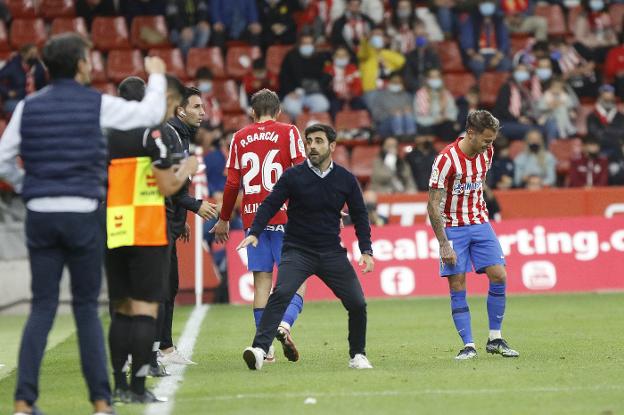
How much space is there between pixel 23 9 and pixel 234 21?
160 inches

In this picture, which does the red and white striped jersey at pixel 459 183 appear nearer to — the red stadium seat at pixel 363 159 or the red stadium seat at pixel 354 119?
the red stadium seat at pixel 363 159

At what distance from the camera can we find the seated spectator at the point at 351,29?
2441 centimetres

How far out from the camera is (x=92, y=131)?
286 inches

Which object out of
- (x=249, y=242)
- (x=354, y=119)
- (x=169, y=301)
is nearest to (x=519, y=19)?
(x=354, y=119)

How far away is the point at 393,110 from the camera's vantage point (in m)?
23.3

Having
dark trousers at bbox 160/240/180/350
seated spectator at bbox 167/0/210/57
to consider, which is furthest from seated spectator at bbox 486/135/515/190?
dark trousers at bbox 160/240/180/350

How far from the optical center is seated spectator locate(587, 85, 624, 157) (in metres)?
22.9

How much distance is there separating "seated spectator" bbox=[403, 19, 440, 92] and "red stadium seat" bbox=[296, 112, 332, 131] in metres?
1.64

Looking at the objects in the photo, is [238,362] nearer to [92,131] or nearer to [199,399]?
[199,399]

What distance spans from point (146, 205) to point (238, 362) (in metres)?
3.06

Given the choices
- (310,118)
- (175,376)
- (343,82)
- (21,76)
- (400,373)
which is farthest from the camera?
(343,82)

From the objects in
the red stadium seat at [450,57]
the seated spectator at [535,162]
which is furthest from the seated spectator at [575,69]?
the seated spectator at [535,162]

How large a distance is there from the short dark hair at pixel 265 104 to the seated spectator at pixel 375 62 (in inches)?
520

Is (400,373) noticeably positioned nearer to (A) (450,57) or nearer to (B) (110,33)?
(A) (450,57)
